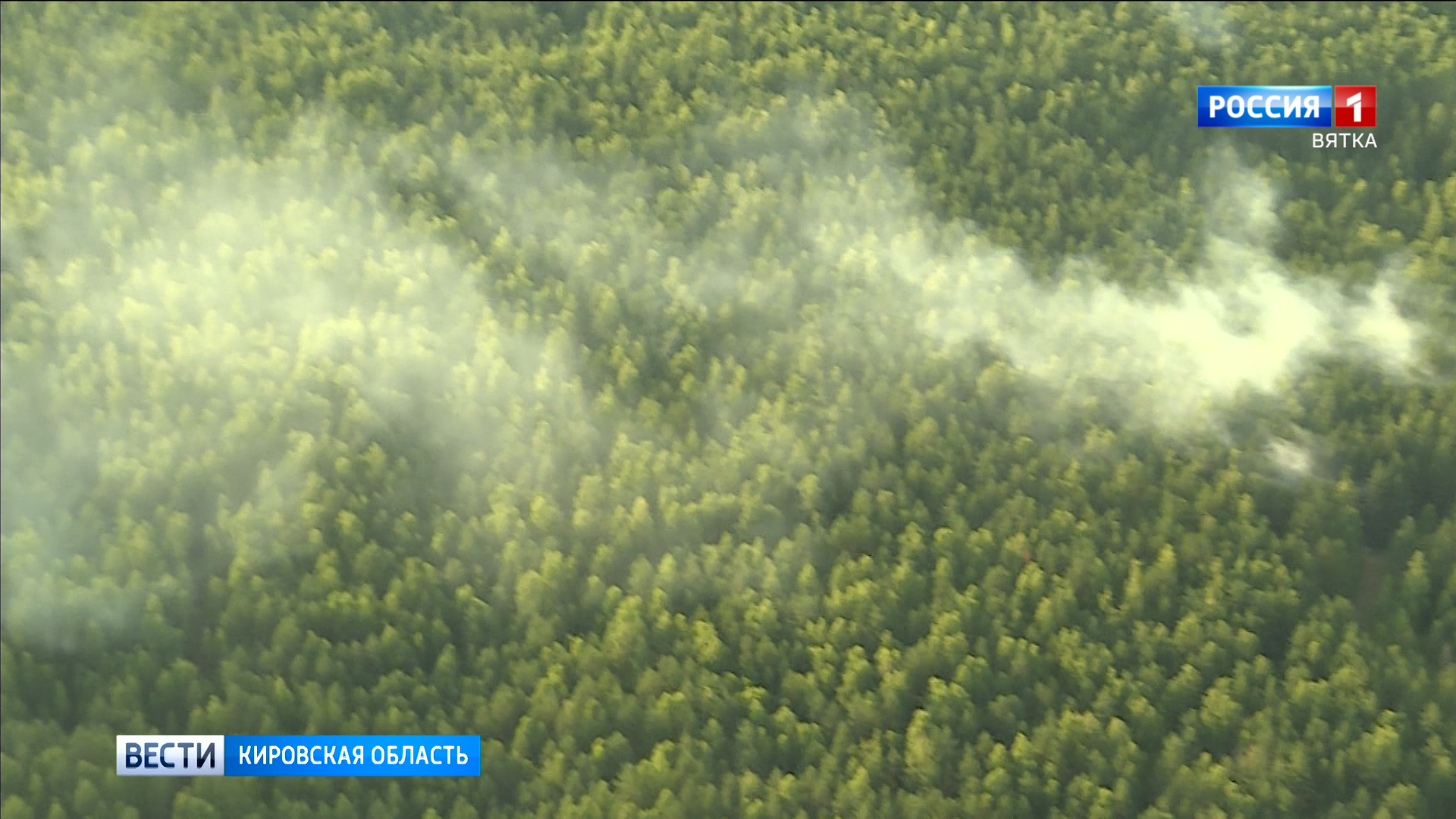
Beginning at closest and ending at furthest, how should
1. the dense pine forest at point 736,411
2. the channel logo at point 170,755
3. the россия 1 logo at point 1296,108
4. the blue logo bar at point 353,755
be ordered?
the channel logo at point 170,755 < the blue logo bar at point 353,755 < the dense pine forest at point 736,411 < the россия 1 logo at point 1296,108

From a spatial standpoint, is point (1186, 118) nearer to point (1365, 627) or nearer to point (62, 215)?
point (1365, 627)

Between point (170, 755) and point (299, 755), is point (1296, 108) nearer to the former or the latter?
point (299, 755)

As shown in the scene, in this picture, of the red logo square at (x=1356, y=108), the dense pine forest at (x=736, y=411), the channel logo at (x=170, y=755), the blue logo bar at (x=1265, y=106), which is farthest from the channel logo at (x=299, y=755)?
the red logo square at (x=1356, y=108)

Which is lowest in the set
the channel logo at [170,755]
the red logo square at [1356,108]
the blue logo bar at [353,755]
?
the blue logo bar at [353,755]

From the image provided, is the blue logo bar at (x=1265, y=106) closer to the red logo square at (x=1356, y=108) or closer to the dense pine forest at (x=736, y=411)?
the red logo square at (x=1356, y=108)

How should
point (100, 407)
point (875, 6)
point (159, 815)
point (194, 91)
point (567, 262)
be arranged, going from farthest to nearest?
point (875, 6) < point (194, 91) < point (567, 262) < point (100, 407) < point (159, 815)

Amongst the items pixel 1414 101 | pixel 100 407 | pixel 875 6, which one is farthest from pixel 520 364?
pixel 1414 101

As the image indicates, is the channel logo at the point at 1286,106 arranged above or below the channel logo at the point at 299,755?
above
